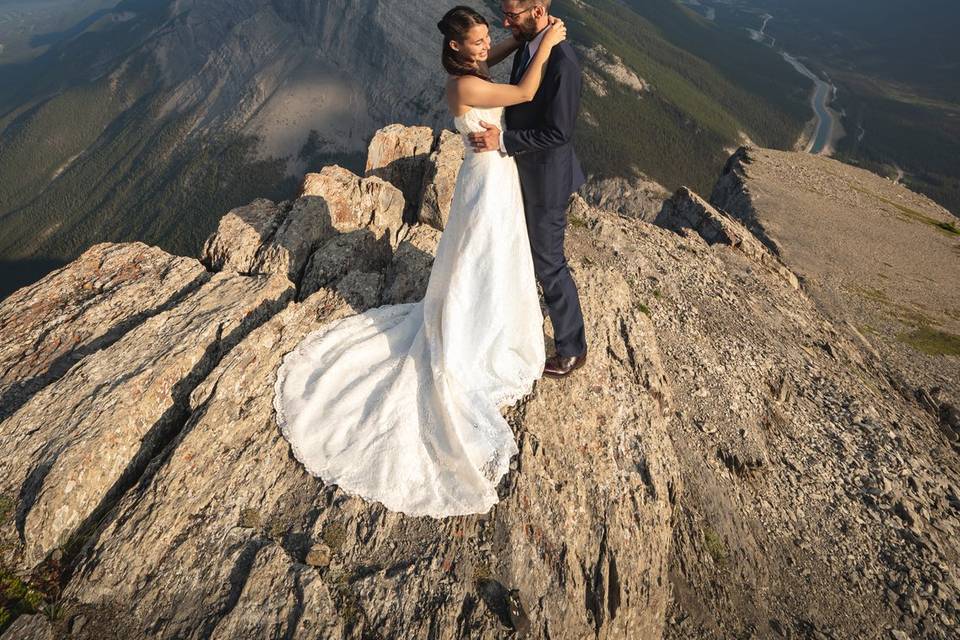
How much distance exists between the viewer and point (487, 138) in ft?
23.2

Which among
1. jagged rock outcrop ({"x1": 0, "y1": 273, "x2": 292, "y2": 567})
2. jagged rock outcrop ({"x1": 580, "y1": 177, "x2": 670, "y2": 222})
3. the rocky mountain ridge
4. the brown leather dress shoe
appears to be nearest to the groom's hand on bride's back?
the brown leather dress shoe

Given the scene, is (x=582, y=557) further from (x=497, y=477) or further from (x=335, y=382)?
(x=335, y=382)

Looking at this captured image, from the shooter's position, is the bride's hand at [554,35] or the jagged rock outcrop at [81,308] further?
the jagged rock outcrop at [81,308]

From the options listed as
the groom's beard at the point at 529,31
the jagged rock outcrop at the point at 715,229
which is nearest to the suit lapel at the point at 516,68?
the groom's beard at the point at 529,31

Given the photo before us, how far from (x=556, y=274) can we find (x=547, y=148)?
2.41 meters

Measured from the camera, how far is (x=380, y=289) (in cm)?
1147

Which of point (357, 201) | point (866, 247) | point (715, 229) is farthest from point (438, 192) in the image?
point (866, 247)

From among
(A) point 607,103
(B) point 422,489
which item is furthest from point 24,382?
(A) point 607,103

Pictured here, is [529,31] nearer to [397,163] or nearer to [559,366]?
[559,366]

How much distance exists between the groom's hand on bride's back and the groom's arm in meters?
0.12

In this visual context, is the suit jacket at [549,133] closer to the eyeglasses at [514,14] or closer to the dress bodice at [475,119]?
the dress bodice at [475,119]

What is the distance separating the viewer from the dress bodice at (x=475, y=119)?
22.8 ft

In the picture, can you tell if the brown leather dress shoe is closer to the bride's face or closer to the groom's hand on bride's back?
the groom's hand on bride's back

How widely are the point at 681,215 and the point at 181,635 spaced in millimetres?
31303
